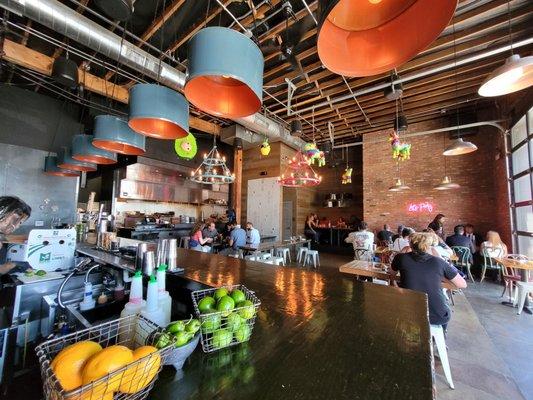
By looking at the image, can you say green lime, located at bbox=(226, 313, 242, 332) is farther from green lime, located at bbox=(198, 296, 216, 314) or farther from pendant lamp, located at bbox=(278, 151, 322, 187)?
pendant lamp, located at bbox=(278, 151, 322, 187)

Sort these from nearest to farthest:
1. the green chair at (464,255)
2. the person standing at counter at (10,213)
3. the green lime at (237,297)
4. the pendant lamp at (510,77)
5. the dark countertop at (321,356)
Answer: the dark countertop at (321,356), the green lime at (237,297), the pendant lamp at (510,77), the person standing at counter at (10,213), the green chair at (464,255)

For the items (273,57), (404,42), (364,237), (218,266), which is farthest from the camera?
(364,237)

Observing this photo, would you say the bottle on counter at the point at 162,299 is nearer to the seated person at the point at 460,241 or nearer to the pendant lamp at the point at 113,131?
the pendant lamp at the point at 113,131

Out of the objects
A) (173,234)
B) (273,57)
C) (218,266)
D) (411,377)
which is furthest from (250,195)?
(411,377)

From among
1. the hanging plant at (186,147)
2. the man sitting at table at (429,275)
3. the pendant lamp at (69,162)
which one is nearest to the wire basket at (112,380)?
the man sitting at table at (429,275)

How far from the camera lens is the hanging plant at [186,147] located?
7.63m

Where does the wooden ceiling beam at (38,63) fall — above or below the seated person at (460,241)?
above

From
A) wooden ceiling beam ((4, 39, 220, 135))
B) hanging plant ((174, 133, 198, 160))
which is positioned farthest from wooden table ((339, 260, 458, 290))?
hanging plant ((174, 133, 198, 160))

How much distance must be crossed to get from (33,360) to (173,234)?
547 cm

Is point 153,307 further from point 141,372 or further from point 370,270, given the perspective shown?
point 370,270

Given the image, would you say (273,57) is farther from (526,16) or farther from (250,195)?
(250,195)

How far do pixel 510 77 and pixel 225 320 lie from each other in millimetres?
3414

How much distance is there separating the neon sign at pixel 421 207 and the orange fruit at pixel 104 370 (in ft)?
28.4

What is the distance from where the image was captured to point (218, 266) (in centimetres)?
224
